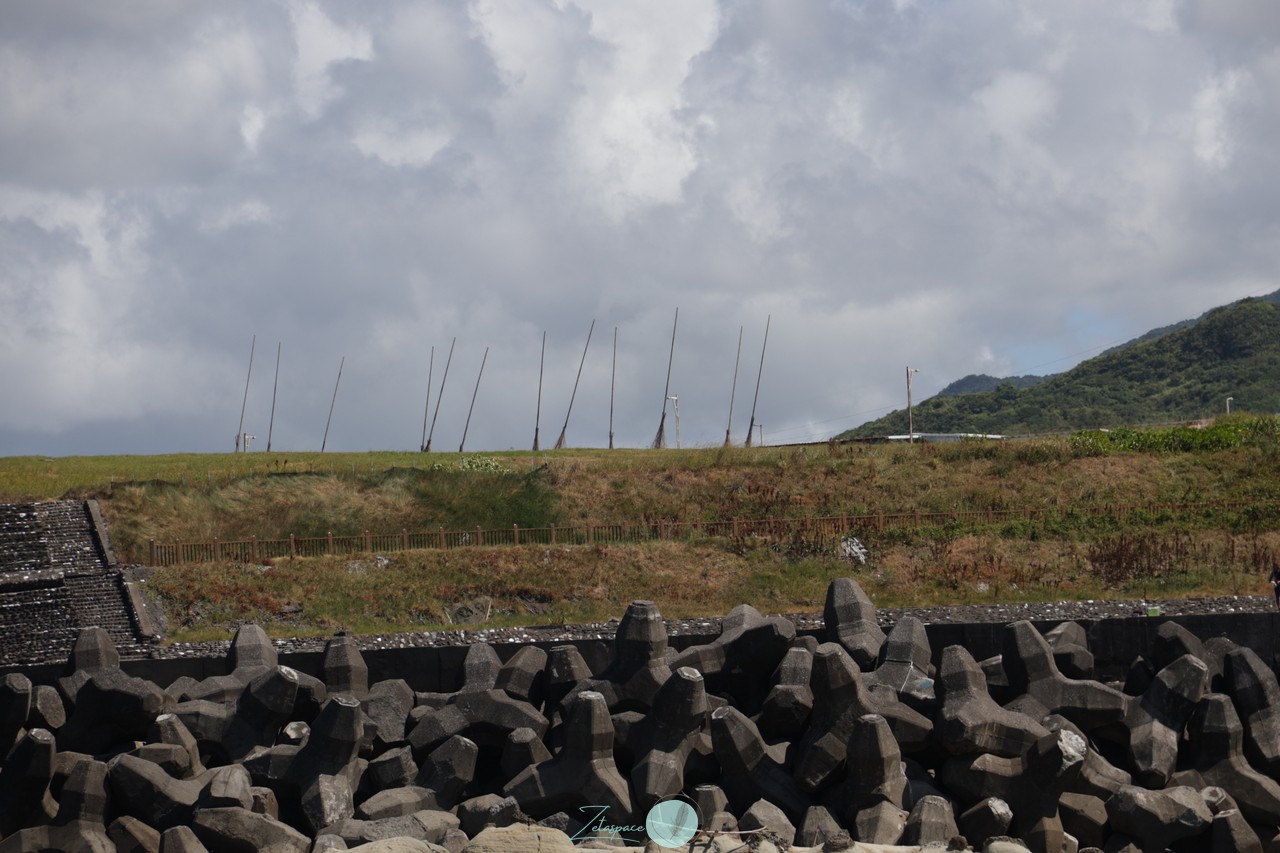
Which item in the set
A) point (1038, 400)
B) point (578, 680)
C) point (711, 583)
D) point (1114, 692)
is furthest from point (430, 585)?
point (1038, 400)

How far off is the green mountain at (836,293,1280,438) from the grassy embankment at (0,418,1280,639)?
6092 cm

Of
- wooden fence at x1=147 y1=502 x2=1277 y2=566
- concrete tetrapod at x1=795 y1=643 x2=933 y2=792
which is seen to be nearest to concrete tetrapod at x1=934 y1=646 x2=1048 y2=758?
concrete tetrapod at x1=795 y1=643 x2=933 y2=792

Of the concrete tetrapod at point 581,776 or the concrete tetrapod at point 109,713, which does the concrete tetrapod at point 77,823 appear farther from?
the concrete tetrapod at point 581,776

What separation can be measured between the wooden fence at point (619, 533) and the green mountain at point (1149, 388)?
216 feet

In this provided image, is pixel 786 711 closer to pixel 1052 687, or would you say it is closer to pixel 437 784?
pixel 1052 687

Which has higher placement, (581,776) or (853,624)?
(853,624)

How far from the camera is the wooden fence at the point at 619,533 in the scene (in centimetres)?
3609

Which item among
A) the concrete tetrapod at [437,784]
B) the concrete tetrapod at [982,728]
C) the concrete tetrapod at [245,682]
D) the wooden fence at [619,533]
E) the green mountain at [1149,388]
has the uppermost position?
the green mountain at [1149,388]

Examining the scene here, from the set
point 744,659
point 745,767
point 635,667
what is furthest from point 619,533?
point 745,767

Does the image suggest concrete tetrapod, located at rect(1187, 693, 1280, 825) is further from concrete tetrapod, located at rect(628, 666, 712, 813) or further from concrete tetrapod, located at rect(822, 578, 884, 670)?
concrete tetrapod, located at rect(628, 666, 712, 813)

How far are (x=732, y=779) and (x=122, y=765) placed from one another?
527cm

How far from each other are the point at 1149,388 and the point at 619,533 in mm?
87911

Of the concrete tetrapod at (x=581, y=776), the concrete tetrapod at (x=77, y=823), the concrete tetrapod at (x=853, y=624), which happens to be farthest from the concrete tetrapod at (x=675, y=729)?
the concrete tetrapod at (x=77, y=823)

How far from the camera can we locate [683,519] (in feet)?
130
